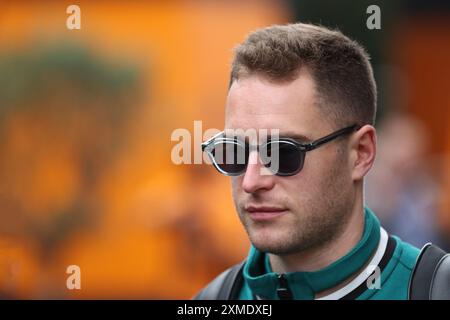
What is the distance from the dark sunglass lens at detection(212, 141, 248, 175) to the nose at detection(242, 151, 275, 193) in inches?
1.9

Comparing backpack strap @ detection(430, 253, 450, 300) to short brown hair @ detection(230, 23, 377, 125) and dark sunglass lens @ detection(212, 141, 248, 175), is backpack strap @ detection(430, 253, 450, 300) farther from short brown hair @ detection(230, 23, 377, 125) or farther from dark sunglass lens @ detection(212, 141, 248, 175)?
dark sunglass lens @ detection(212, 141, 248, 175)

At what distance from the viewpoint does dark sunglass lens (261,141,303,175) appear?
9.56 feet

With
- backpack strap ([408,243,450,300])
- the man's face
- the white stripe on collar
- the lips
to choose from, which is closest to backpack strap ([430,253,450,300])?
backpack strap ([408,243,450,300])

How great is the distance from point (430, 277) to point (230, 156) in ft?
2.70

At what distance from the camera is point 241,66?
10.1 feet

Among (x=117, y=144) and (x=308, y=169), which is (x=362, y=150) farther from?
(x=117, y=144)

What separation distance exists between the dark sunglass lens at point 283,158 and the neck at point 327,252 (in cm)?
30

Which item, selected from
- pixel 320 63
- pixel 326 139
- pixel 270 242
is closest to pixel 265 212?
pixel 270 242

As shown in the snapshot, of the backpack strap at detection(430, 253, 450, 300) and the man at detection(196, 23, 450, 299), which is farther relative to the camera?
the man at detection(196, 23, 450, 299)

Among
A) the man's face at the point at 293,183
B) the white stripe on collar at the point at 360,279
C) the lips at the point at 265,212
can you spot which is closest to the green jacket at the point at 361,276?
the white stripe on collar at the point at 360,279

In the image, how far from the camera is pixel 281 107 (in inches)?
115

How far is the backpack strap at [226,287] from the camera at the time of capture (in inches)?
125

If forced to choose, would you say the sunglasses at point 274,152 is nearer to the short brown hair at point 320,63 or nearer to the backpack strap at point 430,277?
the short brown hair at point 320,63

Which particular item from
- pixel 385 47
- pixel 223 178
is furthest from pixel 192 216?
pixel 385 47
